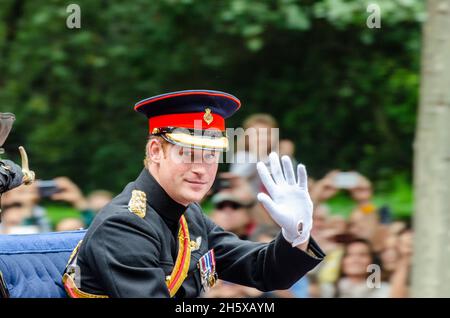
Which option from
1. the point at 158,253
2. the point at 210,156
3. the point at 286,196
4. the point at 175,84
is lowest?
the point at 158,253

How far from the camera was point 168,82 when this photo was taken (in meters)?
7.68

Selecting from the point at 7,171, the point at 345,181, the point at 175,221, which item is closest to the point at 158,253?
the point at 175,221

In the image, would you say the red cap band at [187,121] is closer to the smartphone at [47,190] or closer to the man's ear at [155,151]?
the man's ear at [155,151]

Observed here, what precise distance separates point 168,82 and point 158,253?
4959 mm

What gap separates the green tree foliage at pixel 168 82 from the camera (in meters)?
7.39

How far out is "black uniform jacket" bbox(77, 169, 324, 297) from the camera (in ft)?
8.81

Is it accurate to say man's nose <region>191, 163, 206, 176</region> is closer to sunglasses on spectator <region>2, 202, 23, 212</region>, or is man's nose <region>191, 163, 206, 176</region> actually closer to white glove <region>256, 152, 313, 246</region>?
white glove <region>256, 152, 313, 246</region>

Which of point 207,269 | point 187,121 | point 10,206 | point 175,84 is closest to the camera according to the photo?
point 187,121

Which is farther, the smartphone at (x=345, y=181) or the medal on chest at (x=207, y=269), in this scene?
the smartphone at (x=345, y=181)

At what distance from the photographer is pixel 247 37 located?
6566mm

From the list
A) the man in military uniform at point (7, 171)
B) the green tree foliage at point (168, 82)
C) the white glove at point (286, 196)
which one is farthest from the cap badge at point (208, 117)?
the green tree foliage at point (168, 82)

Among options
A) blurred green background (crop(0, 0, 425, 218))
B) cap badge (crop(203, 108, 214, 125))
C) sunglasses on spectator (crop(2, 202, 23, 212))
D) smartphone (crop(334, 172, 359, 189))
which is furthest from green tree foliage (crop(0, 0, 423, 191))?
cap badge (crop(203, 108, 214, 125))

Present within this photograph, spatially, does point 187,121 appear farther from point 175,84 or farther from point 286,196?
point 175,84

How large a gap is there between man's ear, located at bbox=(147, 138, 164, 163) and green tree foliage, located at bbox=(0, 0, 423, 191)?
166 inches
